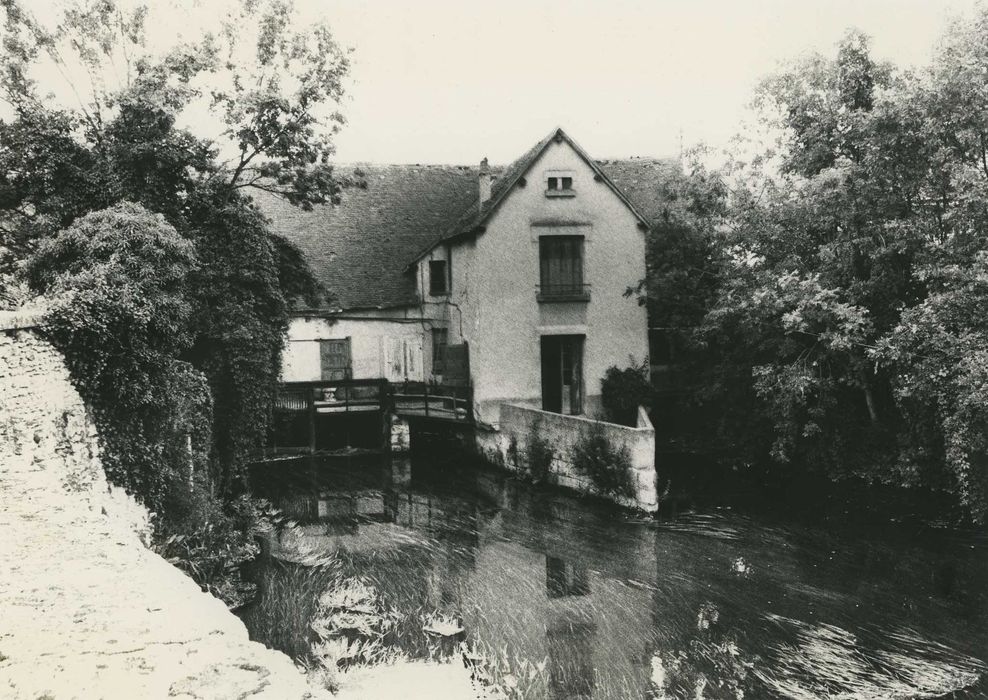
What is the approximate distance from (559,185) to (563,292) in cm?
291

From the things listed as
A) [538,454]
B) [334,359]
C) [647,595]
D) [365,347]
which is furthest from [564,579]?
[334,359]

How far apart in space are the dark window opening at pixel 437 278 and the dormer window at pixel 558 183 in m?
4.18

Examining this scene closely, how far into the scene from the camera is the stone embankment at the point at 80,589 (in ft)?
15.3

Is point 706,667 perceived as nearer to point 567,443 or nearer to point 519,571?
point 519,571

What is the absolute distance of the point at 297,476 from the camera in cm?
1828

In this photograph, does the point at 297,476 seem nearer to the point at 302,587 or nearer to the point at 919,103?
the point at 302,587

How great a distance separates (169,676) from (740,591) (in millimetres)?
8155

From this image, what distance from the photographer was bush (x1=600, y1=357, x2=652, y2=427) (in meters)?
18.9

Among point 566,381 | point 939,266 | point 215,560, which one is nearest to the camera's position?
point 215,560

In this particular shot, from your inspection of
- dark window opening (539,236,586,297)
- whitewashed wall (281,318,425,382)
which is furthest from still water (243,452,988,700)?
whitewashed wall (281,318,425,382)

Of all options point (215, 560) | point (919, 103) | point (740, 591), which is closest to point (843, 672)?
point (740, 591)

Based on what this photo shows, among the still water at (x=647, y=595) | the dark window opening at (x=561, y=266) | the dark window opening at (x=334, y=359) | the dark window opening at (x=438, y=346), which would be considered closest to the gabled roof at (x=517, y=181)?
the dark window opening at (x=561, y=266)

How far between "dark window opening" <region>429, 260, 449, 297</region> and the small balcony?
355 centimetres

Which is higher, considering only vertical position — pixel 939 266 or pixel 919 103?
pixel 919 103
